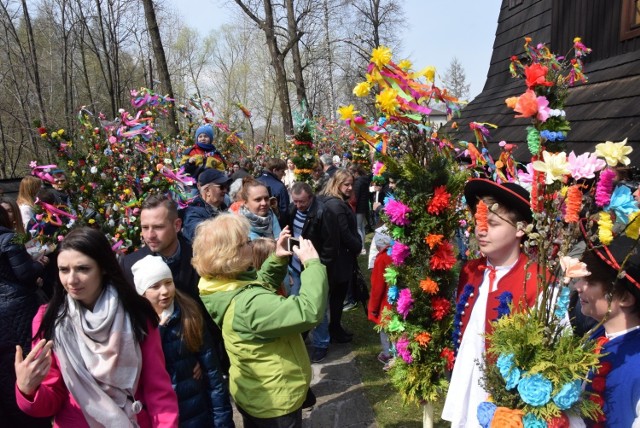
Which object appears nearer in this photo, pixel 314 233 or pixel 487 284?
pixel 487 284

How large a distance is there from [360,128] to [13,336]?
2.72m

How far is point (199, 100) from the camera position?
8969 millimetres

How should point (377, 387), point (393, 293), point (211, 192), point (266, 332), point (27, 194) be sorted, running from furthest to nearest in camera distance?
point (27, 194)
point (211, 192)
point (377, 387)
point (393, 293)
point (266, 332)

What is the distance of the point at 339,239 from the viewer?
4.86 meters

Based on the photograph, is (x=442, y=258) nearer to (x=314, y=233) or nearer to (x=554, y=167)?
(x=554, y=167)

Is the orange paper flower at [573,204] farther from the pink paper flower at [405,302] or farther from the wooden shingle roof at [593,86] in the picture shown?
the wooden shingle roof at [593,86]

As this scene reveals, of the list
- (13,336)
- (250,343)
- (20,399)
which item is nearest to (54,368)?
(20,399)

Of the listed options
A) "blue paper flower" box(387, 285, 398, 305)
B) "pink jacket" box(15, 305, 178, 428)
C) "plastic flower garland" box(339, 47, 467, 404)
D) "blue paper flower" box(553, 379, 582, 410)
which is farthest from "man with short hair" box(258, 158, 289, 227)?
"blue paper flower" box(553, 379, 582, 410)

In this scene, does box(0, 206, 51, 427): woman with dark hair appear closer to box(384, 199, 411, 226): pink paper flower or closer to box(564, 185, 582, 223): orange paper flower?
box(384, 199, 411, 226): pink paper flower

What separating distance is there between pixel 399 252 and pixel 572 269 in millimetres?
1640

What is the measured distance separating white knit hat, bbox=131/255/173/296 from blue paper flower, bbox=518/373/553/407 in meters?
1.84

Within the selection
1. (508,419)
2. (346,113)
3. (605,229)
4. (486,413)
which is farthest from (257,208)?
(605,229)

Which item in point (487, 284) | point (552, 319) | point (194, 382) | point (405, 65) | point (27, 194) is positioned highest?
point (405, 65)

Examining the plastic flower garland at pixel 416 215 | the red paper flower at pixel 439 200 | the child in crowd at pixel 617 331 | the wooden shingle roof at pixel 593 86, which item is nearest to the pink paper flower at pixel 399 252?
the plastic flower garland at pixel 416 215
